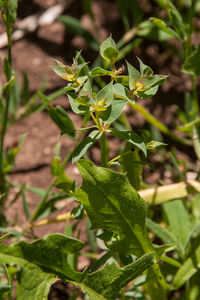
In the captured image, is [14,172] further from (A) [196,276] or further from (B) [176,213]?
(A) [196,276]

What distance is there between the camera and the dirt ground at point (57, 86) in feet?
5.75

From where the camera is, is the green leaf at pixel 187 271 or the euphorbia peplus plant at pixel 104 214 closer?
the euphorbia peplus plant at pixel 104 214

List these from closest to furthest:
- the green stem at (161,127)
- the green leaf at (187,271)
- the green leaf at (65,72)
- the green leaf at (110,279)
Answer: the green leaf at (65,72) < the green leaf at (110,279) < the green leaf at (187,271) < the green stem at (161,127)

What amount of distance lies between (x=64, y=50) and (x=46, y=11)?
0.28m

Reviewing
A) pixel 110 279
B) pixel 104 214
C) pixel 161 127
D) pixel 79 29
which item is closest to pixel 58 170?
pixel 104 214

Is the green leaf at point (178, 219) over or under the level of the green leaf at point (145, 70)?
under

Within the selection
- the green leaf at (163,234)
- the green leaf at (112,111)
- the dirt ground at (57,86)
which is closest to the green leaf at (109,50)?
the green leaf at (112,111)

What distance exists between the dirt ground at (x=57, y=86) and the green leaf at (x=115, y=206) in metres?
0.70

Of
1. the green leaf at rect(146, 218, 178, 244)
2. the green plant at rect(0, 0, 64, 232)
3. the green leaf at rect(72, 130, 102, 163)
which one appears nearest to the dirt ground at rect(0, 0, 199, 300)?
the green plant at rect(0, 0, 64, 232)

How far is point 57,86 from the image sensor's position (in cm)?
188

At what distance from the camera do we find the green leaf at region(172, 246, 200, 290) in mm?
1140

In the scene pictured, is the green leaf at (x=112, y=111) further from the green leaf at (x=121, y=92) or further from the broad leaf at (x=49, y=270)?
the broad leaf at (x=49, y=270)

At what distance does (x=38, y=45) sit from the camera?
195 centimetres

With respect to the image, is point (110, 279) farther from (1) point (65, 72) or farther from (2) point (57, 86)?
(2) point (57, 86)
